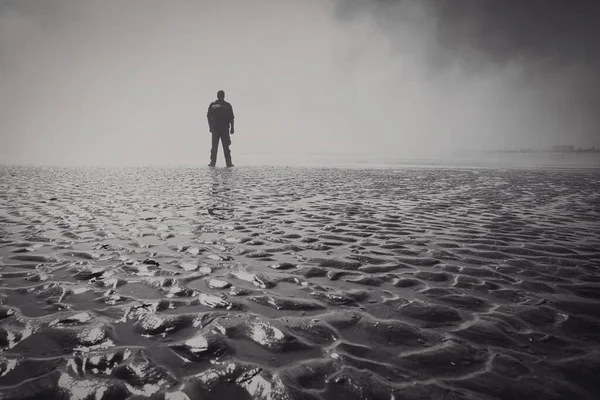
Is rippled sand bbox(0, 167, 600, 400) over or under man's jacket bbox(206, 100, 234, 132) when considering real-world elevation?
under

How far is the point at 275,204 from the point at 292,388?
336 inches

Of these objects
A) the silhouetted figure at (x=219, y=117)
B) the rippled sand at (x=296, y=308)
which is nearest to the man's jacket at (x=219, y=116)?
the silhouetted figure at (x=219, y=117)

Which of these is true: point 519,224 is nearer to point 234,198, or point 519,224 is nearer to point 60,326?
point 234,198

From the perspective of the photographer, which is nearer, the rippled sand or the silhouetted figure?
the rippled sand

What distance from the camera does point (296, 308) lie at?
388 centimetres

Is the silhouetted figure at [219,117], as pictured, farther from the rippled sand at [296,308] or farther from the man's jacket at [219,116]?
the rippled sand at [296,308]

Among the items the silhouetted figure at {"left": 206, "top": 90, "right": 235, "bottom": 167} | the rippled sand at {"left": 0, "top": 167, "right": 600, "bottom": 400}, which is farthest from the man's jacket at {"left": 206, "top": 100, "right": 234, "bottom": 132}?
the rippled sand at {"left": 0, "top": 167, "right": 600, "bottom": 400}

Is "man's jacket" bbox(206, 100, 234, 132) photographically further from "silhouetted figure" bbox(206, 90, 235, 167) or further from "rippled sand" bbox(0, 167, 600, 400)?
"rippled sand" bbox(0, 167, 600, 400)

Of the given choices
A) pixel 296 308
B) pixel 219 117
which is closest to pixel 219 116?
pixel 219 117

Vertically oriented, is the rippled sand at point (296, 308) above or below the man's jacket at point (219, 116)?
below

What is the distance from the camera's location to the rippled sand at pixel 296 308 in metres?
2.60

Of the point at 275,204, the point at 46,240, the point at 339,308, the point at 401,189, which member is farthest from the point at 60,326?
the point at 401,189

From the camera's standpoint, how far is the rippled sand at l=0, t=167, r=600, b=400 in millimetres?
2602

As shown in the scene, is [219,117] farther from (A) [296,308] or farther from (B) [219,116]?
(A) [296,308]
